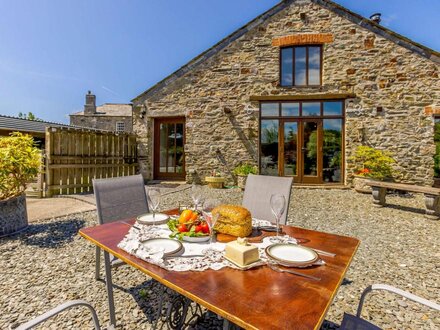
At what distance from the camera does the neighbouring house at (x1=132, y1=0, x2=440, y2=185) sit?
23.5 ft

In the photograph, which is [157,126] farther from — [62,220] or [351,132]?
[351,132]

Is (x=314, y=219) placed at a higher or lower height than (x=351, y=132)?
lower

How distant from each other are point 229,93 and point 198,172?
115 inches

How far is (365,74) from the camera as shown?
7.37 m

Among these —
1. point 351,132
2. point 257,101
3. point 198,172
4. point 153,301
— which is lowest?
point 153,301

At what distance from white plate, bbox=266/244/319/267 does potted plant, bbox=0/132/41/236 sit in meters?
3.85

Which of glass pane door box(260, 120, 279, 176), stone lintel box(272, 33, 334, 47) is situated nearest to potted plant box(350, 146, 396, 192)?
glass pane door box(260, 120, 279, 176)

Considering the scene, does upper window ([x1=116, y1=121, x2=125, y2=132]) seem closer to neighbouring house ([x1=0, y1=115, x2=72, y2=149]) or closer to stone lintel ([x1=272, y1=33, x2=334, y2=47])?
neighbouring house ([x1=0, y1=115, x2=72, y2=149])

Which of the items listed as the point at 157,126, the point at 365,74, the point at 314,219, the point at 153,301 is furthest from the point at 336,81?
the point at 153,301

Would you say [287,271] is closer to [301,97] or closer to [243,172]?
[243,172]

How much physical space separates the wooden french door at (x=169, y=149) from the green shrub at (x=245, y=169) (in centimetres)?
215

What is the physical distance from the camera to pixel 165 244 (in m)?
1.32

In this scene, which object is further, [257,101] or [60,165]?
[257,101]

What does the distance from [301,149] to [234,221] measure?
268 inches
